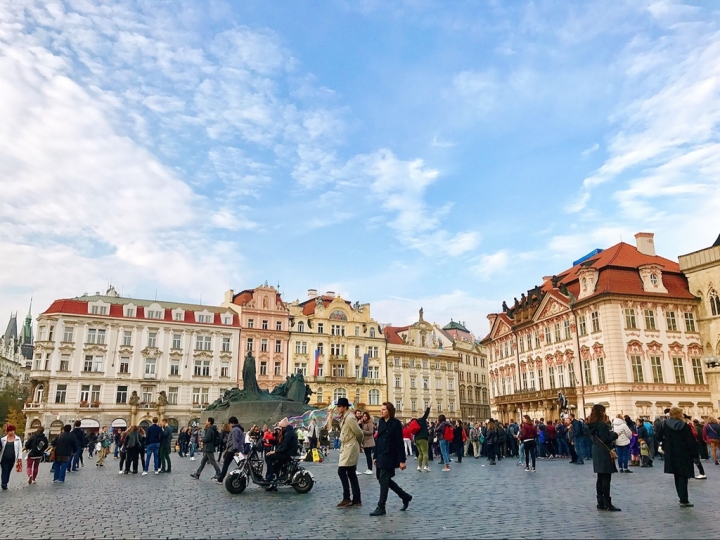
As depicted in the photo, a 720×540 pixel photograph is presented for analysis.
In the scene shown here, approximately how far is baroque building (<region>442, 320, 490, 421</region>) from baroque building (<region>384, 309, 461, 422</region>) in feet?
4.82

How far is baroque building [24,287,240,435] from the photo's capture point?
196 feet

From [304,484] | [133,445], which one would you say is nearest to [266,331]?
[133,445]

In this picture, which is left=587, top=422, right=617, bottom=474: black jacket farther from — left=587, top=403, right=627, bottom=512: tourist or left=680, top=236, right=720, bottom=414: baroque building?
left=680, top=236, right=720, bottom=414: baroque building

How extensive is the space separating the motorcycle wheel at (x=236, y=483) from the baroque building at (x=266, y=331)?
183ft

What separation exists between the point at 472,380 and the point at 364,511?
7755 centimetres

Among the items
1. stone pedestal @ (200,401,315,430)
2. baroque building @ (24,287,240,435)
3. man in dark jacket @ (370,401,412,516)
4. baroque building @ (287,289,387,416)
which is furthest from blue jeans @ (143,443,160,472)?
baroque building @ (287,289,387,416)

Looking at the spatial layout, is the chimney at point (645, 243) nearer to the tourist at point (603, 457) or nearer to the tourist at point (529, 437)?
the tourist at point (529, 437)

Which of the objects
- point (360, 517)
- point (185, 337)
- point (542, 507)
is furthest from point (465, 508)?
point (185, 337)

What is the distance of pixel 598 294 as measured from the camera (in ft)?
141

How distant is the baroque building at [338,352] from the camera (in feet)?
230

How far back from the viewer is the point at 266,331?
6981cm

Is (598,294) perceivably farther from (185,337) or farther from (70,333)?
(70,333)

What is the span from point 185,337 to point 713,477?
2263 inches

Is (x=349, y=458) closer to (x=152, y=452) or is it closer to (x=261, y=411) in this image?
(x=152, y=452)
